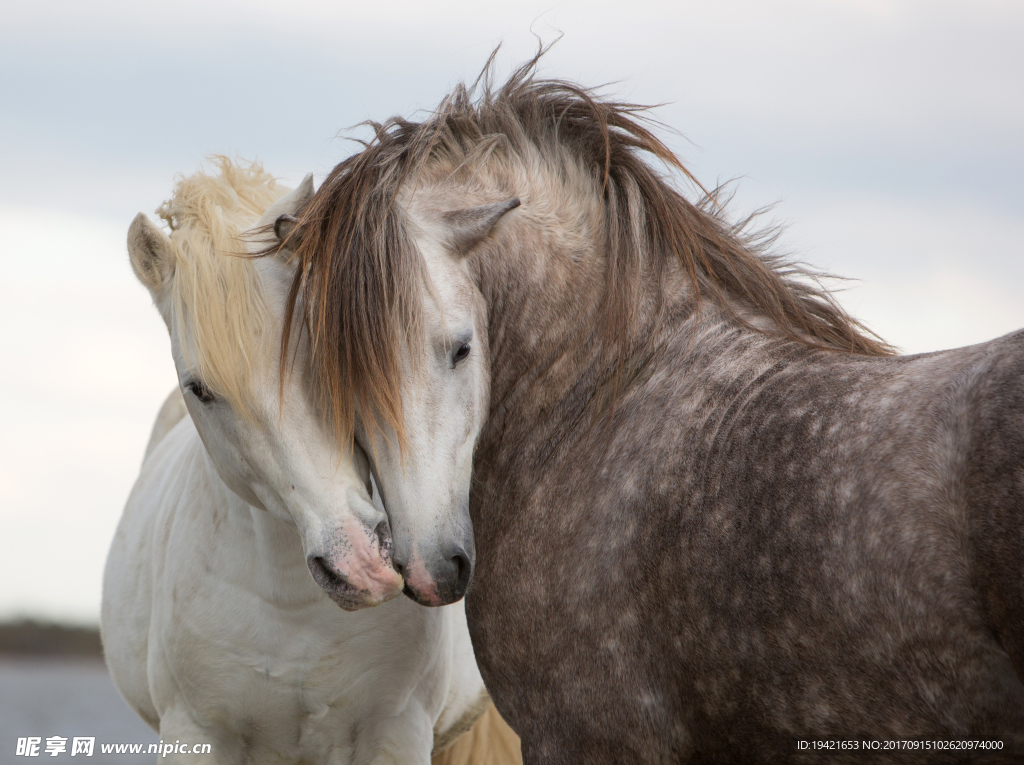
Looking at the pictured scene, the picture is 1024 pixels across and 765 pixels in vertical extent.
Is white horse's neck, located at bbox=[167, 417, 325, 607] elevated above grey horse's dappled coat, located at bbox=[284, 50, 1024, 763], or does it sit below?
below

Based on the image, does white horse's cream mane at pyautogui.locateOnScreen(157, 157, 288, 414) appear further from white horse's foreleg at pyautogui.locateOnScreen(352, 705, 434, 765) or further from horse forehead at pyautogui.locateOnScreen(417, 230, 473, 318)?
white horse's foreleg at pyautogui.locateOnScreen(352, 705, 434, 765)

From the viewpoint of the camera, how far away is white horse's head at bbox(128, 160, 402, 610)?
7.34 feet

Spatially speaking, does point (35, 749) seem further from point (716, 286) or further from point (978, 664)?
point (978, 664)

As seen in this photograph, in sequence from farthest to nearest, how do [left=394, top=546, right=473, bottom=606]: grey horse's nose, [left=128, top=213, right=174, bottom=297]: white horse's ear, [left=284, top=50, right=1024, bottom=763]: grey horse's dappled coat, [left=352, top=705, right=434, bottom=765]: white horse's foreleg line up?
[left=352, top=705, right=434, bottom=765]: white horse's foreleg → [left=128, top=213, right=174, bottom=297]: white horse's ear → [left=394, top=546, right=473, bottom=606]: grey horse's nose → [left=284, top=50, right=1024, bottom=763]: grey horse's dappled coat

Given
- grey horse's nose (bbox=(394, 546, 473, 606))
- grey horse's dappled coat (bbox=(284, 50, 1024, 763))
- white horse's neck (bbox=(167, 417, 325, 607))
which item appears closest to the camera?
grey horse's dappled coat (bbox=(284, 50, 1024, 763))

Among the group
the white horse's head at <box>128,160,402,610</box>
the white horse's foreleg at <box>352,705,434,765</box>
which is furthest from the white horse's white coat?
the white horse's head at <box>128,160,402,610</box>

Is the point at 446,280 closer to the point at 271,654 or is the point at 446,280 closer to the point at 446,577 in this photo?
the point at 446,577

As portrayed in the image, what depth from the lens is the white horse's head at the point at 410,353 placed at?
2244 mm

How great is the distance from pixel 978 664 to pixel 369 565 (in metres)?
1.36

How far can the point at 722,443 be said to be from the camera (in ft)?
7.21

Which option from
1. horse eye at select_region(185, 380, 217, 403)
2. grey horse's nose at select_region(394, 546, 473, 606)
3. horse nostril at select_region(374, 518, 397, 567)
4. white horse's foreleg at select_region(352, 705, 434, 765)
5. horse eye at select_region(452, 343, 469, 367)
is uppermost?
horse eye at select_region(452, 343, 469, 367)

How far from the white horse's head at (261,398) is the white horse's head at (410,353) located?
3.6 inches

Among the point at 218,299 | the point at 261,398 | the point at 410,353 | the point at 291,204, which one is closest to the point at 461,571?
the point at 410,353

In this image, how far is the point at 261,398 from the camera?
235cm
